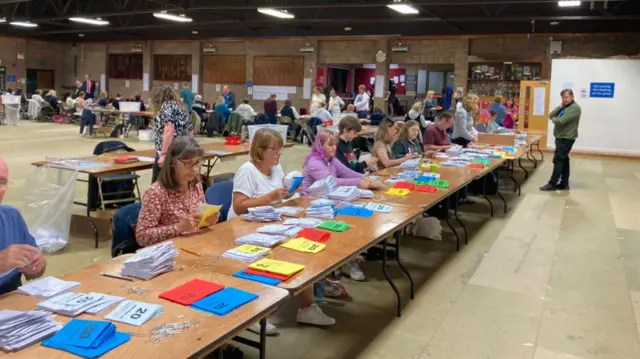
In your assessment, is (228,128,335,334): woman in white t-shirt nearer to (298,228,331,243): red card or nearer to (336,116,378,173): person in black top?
(298,228,331,243): red card

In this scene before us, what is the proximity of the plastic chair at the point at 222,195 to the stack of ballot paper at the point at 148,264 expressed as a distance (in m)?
1.34

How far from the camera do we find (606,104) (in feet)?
41.2

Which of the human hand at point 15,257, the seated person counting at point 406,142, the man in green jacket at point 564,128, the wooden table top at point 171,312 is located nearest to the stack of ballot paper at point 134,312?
the wooden table top at point 171,312

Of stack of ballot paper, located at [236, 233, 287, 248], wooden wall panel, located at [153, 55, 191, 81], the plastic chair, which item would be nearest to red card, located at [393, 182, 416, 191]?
the plastic chair

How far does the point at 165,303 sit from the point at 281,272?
0.51 metres

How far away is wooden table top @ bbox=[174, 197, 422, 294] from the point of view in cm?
232

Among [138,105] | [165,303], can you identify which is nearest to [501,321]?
[165,303]

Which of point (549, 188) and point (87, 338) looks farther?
point (549, 188)

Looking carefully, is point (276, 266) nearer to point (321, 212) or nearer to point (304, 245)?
point (304, 245)

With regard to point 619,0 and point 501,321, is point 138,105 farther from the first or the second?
point 501,321

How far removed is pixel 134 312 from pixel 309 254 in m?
0.95

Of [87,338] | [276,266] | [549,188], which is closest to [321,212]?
[276,266]

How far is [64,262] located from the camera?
174 inches

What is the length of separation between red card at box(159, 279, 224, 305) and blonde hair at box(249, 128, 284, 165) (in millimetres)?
1525
